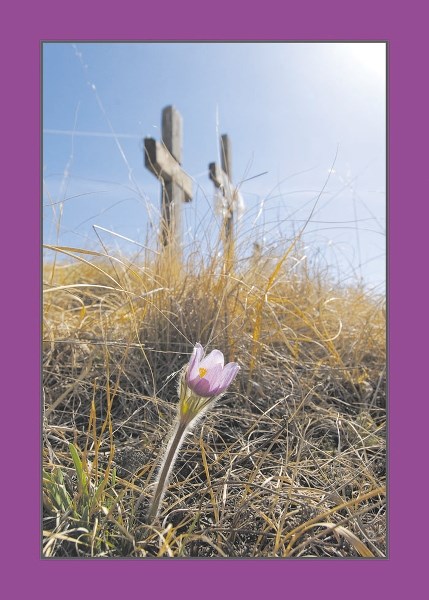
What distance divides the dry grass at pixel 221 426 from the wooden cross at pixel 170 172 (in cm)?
18

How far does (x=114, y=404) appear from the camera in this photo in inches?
51.3

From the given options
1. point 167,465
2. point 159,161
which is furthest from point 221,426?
point 159,161

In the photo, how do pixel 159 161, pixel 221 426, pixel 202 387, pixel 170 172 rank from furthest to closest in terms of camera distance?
pixel 170 172
pixel 159 161
pixel 221 426
pixel 202 387

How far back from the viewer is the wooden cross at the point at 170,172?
1.69 m

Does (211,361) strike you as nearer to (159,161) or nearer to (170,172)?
(159,161)

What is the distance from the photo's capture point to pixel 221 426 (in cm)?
123

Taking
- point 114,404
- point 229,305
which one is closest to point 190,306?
point 229,305

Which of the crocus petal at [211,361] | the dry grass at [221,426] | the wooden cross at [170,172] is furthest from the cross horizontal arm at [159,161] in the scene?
the crocus petal at [211,361]

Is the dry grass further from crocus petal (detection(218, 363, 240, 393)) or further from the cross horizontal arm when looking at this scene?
the cross horizontal arm

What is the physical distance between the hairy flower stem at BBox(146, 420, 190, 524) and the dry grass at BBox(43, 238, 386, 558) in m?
0.03

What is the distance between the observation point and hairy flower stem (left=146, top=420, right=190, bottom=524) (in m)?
0.77

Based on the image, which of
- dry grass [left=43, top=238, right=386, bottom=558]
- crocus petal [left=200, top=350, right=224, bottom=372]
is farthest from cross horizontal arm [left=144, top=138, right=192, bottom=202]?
crocus petal [left=200, top=350, right=224, bottom=372]

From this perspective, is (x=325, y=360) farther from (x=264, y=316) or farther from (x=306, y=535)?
(x=306, y=535)

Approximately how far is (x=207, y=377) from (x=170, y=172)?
1.54m
